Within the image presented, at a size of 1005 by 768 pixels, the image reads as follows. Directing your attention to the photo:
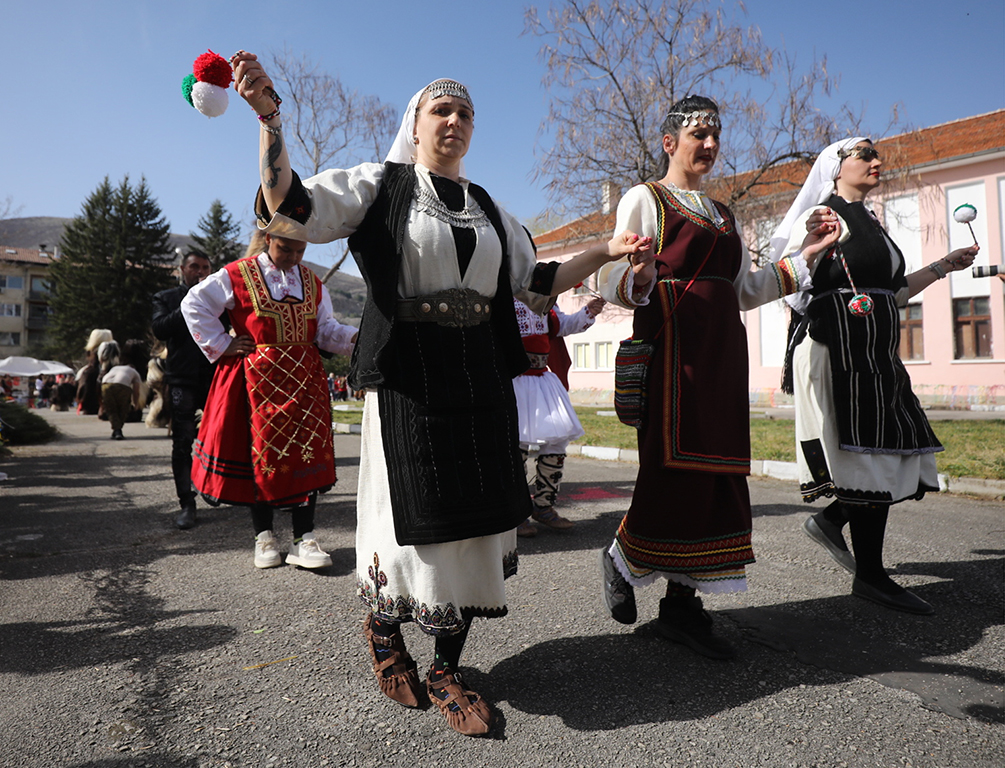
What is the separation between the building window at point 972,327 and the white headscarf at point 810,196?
22522mm

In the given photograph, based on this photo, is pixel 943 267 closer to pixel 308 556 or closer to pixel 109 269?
pixel 308 556

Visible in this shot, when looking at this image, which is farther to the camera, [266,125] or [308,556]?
[308,556]

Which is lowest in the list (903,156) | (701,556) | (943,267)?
(701,556)

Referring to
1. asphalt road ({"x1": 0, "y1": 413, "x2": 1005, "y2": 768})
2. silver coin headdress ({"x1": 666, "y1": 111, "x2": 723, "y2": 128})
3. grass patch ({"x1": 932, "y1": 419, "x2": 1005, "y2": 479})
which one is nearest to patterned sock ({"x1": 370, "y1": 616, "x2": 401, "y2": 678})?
asphalt road ({"x1": 0, "y1": 413, "x2": 1005, "y2": 768})

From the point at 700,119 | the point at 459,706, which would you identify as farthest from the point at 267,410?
the point at 700,119

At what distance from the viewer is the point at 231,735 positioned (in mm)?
2102

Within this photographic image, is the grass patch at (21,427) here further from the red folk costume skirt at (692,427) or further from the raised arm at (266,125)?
the red folk costume skirt at (692,427)

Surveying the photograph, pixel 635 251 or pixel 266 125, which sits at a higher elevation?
pixel 266 125

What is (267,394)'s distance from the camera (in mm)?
4059

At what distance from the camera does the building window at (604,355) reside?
32.9 metres

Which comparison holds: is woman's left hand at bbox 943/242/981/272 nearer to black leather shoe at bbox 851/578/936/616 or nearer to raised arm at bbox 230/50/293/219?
black leather shoe at bbox 851/578/936/616

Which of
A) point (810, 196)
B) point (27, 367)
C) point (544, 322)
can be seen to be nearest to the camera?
point (810, 196)

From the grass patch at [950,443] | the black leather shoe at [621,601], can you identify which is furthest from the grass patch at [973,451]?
the black leather shoe at [621,601]

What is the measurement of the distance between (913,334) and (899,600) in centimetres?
2380
